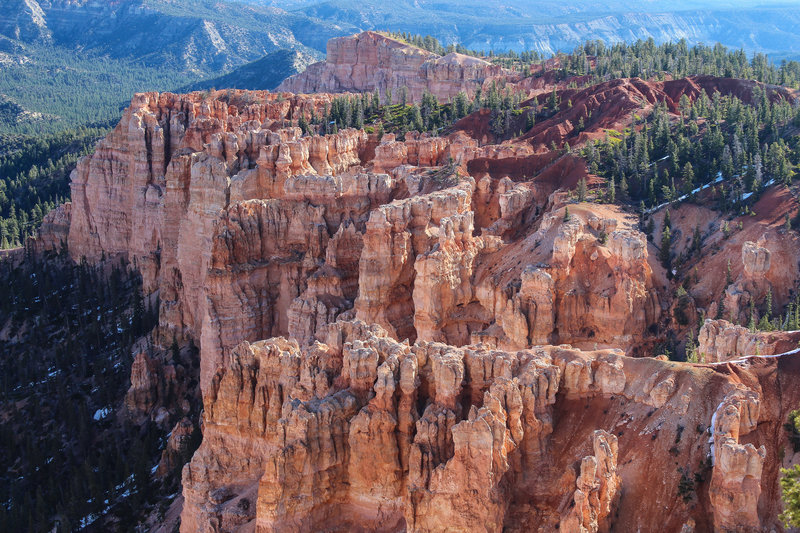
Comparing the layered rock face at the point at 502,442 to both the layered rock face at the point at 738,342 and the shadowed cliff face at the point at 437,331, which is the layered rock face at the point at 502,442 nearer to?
the shadowed cliff face at the point at 437,331

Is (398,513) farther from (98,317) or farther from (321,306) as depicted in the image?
(98,317)

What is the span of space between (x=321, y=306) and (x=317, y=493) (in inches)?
1054

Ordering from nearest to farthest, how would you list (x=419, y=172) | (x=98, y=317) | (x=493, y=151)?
(x=419, y=172) < (x=493, y=151) < (x=98, y=317)

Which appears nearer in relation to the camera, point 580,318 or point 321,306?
point 580,318

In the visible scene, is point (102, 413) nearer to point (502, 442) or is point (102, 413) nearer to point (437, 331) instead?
point (437, 331)

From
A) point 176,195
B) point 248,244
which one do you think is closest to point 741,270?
point 248,244

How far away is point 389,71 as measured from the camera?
14350 cm

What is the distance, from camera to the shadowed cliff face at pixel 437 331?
31.5 m

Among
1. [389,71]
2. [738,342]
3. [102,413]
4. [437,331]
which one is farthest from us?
[389,71]

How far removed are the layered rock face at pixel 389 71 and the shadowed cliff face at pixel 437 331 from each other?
1400 inches

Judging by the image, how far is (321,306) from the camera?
6041cm

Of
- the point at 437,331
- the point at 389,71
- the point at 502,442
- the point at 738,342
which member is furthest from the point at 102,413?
the point at 389,71

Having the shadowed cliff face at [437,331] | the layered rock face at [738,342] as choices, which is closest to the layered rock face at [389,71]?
the shadowed cliff face at [437,331]

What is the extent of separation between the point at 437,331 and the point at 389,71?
315 feet
